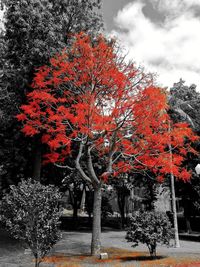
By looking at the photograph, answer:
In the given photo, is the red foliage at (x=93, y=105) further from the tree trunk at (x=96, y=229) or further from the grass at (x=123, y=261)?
the grass at (x=123, y=261)

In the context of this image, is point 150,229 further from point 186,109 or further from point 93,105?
point 186,109

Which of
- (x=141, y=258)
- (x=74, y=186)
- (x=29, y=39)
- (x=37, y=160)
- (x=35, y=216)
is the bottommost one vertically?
(x=141, y=258)

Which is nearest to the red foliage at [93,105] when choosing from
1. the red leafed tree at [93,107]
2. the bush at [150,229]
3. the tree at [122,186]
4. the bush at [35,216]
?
the red leafed tree at [93,107]

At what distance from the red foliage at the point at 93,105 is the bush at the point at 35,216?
6343mm

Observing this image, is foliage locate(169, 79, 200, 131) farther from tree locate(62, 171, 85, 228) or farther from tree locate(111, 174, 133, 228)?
tree locate(62, 171, 85, 228)

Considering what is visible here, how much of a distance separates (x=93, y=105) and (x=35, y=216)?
28.3 ft

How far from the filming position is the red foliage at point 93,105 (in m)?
18.8

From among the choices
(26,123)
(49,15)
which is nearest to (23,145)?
(26,123)

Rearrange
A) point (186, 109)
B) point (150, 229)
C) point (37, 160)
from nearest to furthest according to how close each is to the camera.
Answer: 1. point (150, 229)
2. point (37, 160)
3. point (186, 109)

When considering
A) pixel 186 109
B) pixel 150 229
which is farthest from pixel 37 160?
pixel 186 109

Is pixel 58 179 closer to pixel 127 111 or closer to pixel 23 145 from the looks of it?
pixel 23 145

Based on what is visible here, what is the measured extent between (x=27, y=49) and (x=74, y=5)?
476cm

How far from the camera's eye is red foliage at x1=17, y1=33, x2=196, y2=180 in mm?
18766

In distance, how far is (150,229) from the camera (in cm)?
1543
